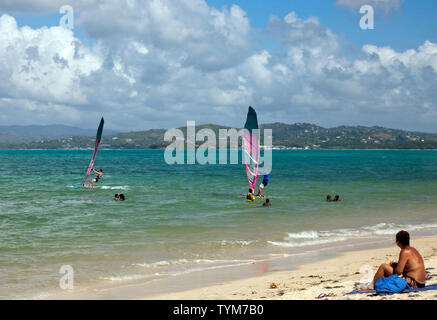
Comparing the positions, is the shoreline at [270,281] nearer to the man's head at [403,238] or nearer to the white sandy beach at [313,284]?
the white sandy beach at [313,284]

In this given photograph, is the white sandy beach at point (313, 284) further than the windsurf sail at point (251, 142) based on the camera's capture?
No

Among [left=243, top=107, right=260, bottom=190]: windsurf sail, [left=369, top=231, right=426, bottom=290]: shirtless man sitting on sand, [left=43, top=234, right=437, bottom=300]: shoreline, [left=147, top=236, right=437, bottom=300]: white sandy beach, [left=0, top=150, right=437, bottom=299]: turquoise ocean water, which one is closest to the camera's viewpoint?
[left=369, top=231, right=426, bottom=290]: shirtless man sitting on sand

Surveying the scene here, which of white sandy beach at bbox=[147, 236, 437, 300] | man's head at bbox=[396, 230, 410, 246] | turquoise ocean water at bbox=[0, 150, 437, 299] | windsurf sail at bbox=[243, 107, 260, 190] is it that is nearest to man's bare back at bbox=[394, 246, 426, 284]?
man's head at bbox=[396, 230, 410, 246]

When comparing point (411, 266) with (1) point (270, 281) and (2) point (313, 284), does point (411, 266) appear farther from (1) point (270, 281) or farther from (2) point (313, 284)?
(1) point (270, 281)

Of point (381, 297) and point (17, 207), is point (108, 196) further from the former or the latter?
point (381, 297)

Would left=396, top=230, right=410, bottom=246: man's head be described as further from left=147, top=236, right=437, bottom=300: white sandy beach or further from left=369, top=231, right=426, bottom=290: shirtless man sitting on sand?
left=147, top=236, right=437, bottom=300: white sandy beach

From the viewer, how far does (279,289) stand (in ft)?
28.3

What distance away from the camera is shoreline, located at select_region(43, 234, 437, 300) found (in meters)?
8.27

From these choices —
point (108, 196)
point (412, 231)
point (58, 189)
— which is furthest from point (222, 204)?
point (58, 189)

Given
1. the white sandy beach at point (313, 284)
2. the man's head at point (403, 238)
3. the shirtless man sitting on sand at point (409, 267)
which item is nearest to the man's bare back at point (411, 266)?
the shirtless man sitting on sand at point (409, 267)

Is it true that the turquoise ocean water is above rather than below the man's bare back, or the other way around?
below

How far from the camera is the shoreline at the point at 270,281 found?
827 centimetres

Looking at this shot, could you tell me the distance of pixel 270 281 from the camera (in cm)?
952
